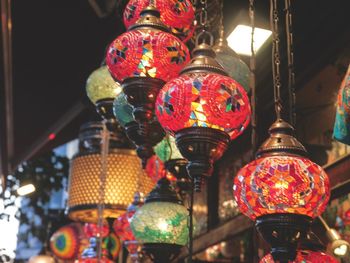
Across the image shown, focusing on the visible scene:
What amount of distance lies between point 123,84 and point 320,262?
1.16 metres

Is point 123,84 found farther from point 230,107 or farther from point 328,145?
point 328,145

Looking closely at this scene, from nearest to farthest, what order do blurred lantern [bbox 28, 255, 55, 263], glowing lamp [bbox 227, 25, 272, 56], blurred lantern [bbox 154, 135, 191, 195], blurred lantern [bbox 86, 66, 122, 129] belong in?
blurred lantern [bbox 154, 135, 191, 195]
blurred lantern [bbox 86, 66, 122, 129]
glowing lamp [bbox 227, 25, 272, 56]
blurred lantern [bbox 28, 255, 55, 263]

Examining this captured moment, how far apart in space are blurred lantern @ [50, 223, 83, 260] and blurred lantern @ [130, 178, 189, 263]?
3.97 metres

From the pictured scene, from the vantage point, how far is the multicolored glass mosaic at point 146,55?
2.52 m

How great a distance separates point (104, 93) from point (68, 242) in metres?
3.74

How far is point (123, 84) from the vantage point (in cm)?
260

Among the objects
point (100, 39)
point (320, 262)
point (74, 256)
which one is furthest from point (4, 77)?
point (320, 262)

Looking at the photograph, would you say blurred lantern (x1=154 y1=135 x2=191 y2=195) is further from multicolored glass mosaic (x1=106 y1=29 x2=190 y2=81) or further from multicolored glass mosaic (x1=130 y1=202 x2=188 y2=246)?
multicolored glass mosaic (x1=106 y1=29 x2=190 y2=81)

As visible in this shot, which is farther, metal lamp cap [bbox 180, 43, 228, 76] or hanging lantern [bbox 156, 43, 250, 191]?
metal lamp cap [bbox 180, 43, 228, 76]

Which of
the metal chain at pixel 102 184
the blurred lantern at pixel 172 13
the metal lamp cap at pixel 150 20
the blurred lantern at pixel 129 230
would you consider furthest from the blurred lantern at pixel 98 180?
the metal lamp cap at pixel 150 20

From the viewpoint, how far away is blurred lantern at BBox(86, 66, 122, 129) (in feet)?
11.5

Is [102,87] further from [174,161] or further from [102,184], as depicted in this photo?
[102,184]

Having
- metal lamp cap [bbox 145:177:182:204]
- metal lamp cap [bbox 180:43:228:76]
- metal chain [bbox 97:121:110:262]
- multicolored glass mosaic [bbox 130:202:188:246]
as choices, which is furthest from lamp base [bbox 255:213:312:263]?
metal chain [bbox 97:121:110:262]

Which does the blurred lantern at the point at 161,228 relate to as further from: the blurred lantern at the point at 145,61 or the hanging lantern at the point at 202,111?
the hanging lantern at the point at 202,111
